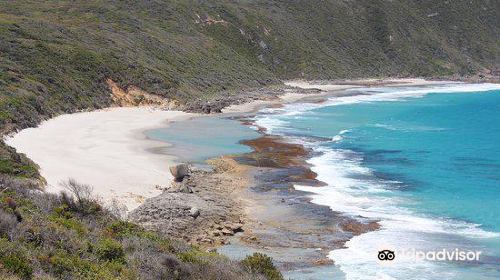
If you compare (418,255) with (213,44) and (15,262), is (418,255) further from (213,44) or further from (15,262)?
(213,44)

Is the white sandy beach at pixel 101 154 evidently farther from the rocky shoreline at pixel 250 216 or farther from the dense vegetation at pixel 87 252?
the dense vegetation at pixel 87 252

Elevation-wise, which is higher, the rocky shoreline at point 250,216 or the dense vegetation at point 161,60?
the dense vegetation at point 161,60

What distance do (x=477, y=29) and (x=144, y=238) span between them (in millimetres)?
167519

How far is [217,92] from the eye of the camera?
254 feet

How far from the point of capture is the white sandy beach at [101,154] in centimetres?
2566

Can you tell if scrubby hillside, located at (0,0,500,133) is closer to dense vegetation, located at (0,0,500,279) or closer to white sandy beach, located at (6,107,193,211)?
dense vegetation, located at (0,0,500,279)

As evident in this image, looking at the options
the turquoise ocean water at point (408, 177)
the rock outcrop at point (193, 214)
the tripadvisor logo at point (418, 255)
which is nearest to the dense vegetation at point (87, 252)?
the rock outcrop at point (193, 214)

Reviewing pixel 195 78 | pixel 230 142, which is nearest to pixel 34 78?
pixel 230 142

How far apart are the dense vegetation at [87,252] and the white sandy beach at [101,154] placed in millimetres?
8068

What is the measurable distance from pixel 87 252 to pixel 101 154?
2199 centimetres

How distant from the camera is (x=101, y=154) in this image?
3347 centimetres

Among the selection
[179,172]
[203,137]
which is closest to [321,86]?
[203,137]

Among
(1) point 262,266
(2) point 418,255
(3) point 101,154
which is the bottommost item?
(3) point 101,154

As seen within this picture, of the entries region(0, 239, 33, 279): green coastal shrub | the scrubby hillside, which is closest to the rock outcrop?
region(0, 239, 33, 279): green coastal shrub
